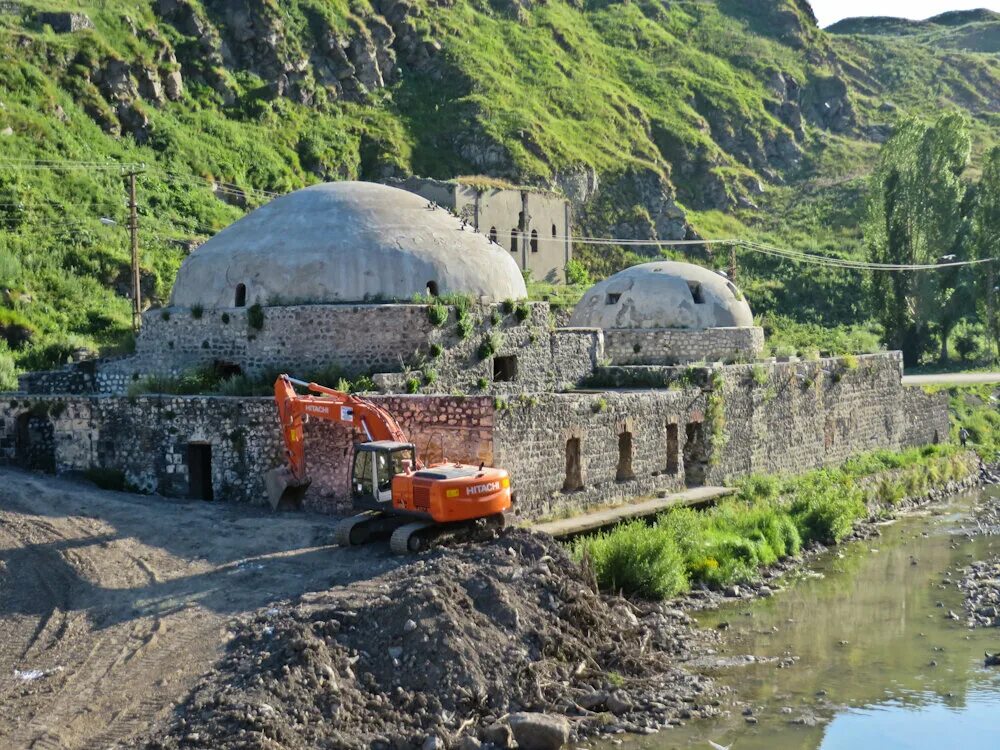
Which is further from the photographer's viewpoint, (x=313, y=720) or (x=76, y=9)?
(x=76, y=9)

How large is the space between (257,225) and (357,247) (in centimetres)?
226

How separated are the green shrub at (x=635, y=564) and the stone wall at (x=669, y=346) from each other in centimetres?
943

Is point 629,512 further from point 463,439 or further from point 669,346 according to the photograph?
point 669,346

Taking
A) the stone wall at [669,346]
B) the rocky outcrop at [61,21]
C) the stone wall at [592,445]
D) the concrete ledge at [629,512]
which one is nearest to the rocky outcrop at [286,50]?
the rocky outcrop at [61,21]

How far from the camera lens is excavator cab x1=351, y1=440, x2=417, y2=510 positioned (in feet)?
46.5

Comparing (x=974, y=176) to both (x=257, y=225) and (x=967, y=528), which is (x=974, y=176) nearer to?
Answer: (x=967, y=528)

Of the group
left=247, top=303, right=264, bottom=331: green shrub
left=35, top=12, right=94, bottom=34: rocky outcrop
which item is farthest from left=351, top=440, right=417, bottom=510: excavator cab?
left=35, top=12, right=94, bottom=34: rocky outcrop

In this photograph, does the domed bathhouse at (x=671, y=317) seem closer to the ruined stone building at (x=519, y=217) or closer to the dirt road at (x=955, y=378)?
the dirt road at (x=955, y=378)

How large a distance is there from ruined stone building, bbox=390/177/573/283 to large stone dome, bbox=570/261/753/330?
1668 cm

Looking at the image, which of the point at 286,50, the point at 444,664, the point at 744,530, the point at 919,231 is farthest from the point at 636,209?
the point at 444,664

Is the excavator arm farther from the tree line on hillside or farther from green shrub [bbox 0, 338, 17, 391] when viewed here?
the tree line on hillside

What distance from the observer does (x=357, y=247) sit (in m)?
19.0

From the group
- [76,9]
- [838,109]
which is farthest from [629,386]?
[838,109]

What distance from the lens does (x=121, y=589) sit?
12.8 m
